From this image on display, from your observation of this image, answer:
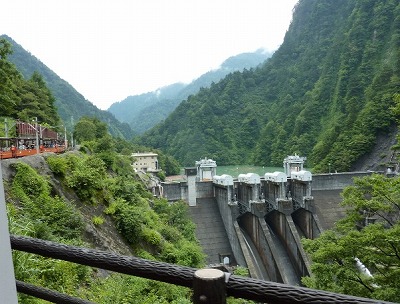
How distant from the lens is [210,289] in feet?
3.02

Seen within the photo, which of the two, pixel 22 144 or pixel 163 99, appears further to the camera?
pixel 163 99

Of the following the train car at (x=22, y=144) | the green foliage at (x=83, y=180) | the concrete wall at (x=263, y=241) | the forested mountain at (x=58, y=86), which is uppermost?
the forested mountain at (x=58, y=86)

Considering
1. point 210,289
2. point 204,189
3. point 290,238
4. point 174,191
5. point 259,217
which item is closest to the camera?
point 210,289

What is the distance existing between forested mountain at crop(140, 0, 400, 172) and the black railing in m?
27.0

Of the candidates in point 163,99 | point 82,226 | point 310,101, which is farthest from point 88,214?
point 163,99

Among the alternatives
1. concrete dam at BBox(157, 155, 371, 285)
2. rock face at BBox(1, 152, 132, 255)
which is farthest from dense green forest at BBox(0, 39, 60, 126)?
rock face at BBox(1, 152, 132, 255)

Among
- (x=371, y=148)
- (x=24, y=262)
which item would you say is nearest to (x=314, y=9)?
(x=371, y=148)

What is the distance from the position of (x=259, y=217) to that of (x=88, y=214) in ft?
31.7

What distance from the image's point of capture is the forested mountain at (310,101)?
1186 inches

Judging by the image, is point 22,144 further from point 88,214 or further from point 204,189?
point 204,189

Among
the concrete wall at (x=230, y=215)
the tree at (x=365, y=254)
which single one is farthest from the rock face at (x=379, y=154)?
the tree at (x=365, y=254)

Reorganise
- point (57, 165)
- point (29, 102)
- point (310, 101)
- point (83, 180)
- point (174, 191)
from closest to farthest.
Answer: point (57, 165), point (83, 180), point (174, 191), point (29, 102), point (310, 101)

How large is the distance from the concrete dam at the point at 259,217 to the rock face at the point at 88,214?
7.44 m

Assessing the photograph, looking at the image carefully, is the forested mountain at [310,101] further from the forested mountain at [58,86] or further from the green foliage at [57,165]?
the green foliage at [57,165]
